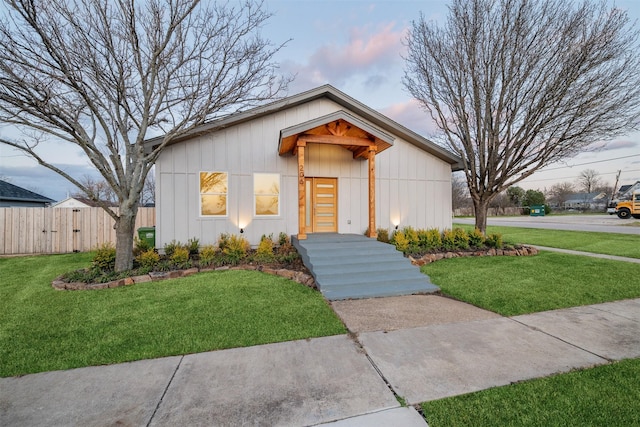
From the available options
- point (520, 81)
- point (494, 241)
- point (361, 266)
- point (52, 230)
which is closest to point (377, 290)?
point (361, 266)

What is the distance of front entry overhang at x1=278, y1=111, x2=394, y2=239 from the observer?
7.08 meters

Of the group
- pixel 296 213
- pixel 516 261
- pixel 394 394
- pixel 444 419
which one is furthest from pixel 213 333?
pixel 516 261

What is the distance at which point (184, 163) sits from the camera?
7629 mm

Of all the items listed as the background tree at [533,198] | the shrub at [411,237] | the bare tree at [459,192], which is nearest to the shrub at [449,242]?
the shrub at [411,237]

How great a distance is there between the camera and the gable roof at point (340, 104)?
24.5 feet

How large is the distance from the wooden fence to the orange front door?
8.01 m

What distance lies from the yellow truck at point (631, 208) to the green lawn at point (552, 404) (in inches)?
1327

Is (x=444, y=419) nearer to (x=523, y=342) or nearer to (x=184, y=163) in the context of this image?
(x=523, y=342)

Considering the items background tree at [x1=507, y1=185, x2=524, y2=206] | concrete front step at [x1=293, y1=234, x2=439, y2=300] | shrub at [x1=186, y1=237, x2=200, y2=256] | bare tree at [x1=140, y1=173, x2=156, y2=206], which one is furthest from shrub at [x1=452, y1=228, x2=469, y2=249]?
background tree at [x1=507, y1=185, x2=524, y2=206]

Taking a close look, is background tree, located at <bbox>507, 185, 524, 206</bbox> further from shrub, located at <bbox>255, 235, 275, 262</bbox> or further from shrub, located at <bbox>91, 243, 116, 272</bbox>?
shrub, located at <bbox>91, 243, 116, 272</bbox>

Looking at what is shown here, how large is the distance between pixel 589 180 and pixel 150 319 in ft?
252

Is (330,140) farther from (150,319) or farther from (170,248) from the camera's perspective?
(150,319)

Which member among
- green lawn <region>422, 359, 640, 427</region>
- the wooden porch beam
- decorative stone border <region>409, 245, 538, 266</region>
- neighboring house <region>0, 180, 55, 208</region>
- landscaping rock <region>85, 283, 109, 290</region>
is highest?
the wooden porch beam

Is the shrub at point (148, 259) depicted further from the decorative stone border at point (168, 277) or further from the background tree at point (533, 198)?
the background tree at point (533, 198)
